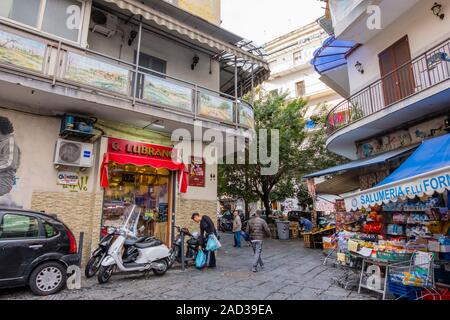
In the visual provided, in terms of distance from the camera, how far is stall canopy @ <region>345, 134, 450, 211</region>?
4.74 metres

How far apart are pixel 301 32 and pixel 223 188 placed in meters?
20.6

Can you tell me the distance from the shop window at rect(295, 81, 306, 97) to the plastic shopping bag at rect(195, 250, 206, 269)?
24.4 meters

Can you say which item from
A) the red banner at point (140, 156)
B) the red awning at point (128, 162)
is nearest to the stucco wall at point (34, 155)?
the red awning at point (128, 162)

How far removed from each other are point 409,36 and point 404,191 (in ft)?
22.1

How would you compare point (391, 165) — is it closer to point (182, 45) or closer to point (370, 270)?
point (370, 270)

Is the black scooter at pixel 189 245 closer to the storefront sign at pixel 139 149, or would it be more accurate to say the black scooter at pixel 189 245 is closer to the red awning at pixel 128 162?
the red awning at pixel 128 162

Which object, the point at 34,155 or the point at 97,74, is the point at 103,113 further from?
the point at 34,155

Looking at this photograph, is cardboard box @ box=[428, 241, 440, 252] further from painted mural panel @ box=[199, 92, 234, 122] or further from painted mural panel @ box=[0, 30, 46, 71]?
painted mural panel @ box=[0, 30, 46, 71]

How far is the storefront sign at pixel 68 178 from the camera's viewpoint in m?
7.63

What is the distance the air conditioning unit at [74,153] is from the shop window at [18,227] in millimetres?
2270

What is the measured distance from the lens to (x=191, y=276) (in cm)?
730
